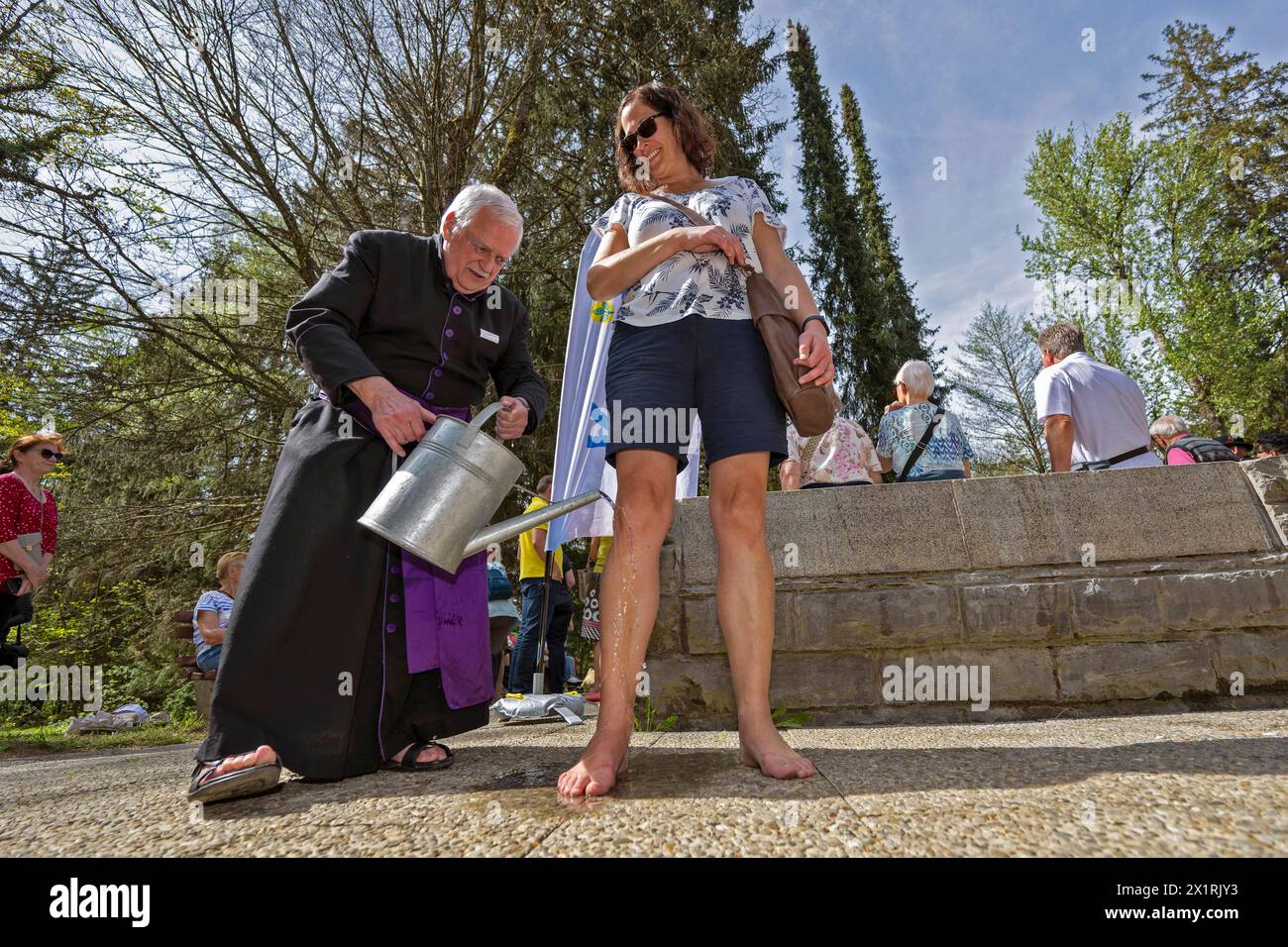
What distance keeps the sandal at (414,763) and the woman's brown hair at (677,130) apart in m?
1.82

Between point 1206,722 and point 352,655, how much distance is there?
288cm

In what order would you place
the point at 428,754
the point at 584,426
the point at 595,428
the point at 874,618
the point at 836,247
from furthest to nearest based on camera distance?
the point at 836,247, the point at 874,618, the point at 584,426, the point at 595,428, the point at 428,754

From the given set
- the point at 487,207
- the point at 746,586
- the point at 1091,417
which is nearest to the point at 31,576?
the point at 487,207

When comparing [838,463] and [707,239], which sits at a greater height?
[707,239]

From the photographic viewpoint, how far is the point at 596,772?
1660 mm

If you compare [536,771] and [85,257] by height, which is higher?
[85,257]

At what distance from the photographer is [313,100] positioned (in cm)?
767

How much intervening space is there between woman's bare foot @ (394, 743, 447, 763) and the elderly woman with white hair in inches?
117

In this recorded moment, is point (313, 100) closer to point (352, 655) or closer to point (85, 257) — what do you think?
point (85, 257)

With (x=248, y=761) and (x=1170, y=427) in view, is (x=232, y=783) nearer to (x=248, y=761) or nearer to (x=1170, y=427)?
(x=248, y=761)

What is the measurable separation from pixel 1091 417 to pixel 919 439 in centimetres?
86

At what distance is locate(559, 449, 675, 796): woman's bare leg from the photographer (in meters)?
1.80

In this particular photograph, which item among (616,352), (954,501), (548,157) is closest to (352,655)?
(616,352)

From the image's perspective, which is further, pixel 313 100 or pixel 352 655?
pixel 313 100
